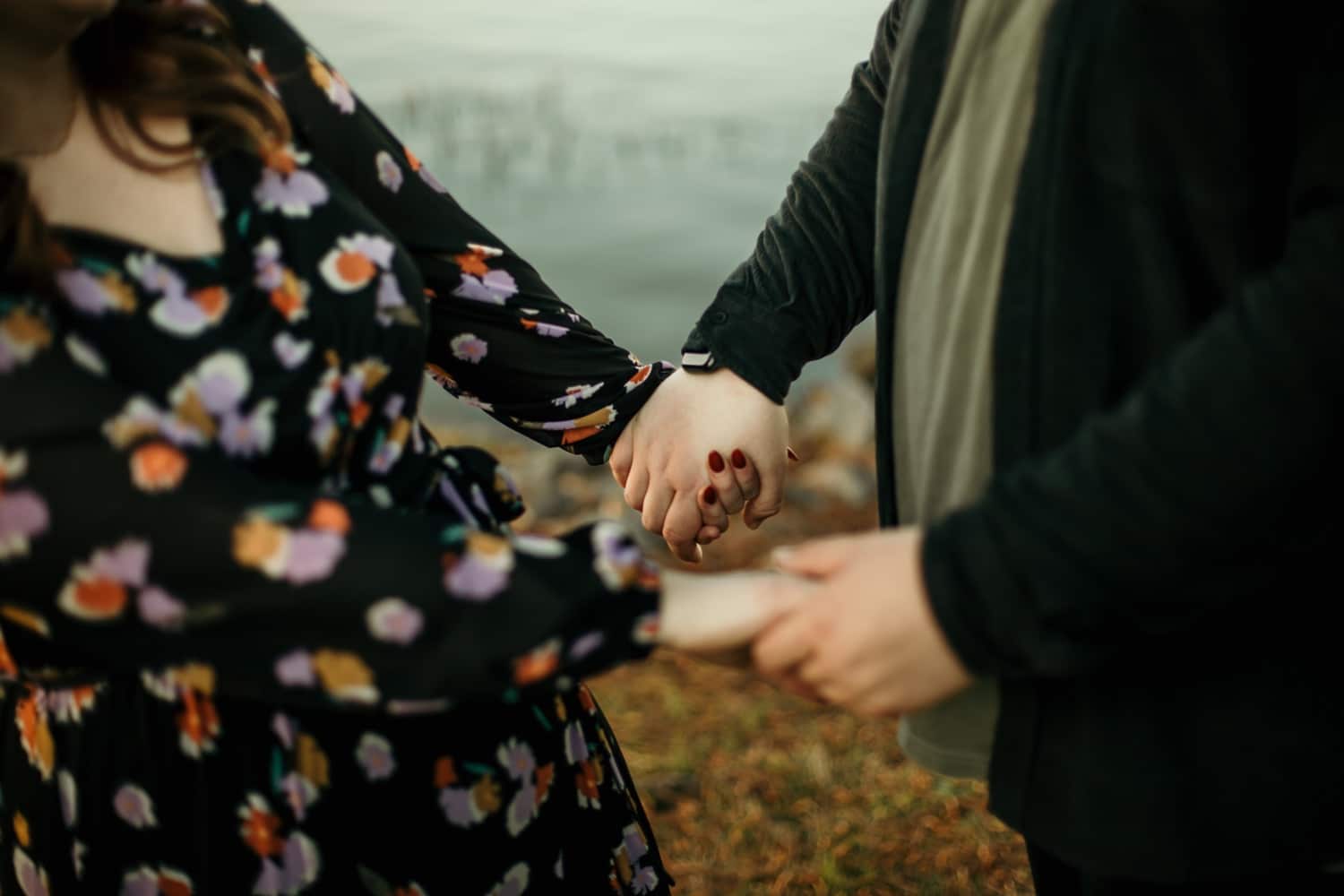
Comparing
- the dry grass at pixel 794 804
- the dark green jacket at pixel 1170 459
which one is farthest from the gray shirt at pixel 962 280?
the dry grass at pixel 794 804

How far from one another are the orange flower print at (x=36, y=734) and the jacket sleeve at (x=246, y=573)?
196mm

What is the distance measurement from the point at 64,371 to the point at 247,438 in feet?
0.55

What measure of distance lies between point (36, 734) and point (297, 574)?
0.47 meters

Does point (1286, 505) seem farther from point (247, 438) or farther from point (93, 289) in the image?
point (93, 289)

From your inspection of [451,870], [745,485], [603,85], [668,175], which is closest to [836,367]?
[668,175]

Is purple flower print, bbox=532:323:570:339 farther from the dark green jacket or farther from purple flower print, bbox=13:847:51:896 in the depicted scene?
purple flower print, bbox=13:847:51:896

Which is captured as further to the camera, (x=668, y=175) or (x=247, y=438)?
(x=668, y=175)

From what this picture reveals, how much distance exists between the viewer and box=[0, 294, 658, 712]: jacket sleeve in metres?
0.89

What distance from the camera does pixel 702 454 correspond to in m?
1.49

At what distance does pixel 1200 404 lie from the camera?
0.83m

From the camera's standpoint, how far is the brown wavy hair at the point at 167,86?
110 cm

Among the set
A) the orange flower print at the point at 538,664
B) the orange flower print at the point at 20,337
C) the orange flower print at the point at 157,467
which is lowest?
the orange flower print at the point at 538,664

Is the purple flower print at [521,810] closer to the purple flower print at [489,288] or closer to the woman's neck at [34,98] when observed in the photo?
the purple flower print at [489,288]

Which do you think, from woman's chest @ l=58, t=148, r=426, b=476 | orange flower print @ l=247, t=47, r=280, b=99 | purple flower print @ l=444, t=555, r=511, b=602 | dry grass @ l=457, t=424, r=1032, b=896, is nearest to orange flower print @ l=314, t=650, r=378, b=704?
purple flower print @ l=444, t=555, r=511, b=602
